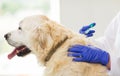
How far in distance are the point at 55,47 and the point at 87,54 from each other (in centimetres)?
17

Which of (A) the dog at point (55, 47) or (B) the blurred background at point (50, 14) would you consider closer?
(A) the dog at point (55, 47)

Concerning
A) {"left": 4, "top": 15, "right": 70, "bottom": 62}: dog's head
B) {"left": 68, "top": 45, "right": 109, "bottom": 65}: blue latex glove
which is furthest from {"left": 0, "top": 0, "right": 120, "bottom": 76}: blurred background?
{"left": 68, "top": 45, "right": 109, "bottom": 65}: blue latex glove

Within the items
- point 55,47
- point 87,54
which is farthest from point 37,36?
point 87,54

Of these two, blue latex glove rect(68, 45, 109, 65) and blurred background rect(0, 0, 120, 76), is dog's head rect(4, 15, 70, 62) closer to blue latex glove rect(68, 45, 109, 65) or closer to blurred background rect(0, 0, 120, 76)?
blue latex glove rect(68, 45, 109, 65)

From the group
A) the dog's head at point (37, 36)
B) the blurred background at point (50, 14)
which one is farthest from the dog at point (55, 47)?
the blurred background at point (50, 14)

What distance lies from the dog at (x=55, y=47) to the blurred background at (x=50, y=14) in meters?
0.97

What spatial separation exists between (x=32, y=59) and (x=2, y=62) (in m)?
0.31

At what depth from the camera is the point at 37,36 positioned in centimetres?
133

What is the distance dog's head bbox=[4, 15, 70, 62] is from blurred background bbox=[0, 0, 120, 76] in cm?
87

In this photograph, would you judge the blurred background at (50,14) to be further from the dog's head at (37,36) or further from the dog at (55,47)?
the dog at (55,47)

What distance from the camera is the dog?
1.22 m

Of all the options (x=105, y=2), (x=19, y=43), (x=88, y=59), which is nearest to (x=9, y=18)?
(x=105, y=2)

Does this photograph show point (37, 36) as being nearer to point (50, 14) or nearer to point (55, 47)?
point (55, 47)

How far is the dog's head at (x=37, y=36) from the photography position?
1.28 m
